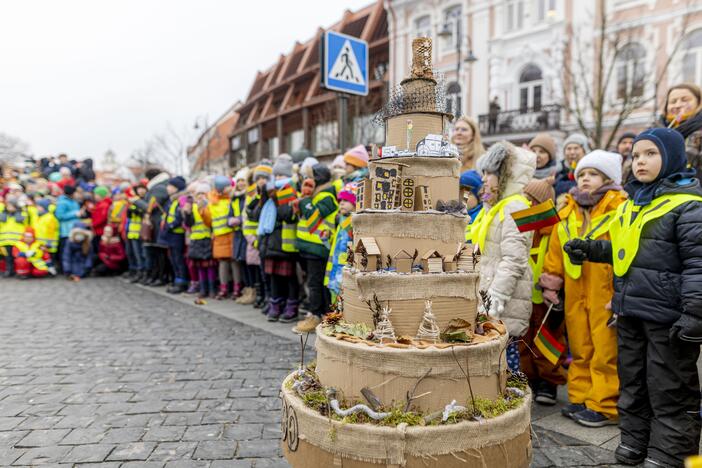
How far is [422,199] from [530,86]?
2143cm

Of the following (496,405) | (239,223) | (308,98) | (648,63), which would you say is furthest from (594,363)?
(308,98)

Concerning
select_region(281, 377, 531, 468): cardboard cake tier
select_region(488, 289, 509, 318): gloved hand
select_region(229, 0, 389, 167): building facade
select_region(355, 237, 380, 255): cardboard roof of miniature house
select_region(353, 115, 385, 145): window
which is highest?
select_region(229, 0, 389, 167): building facade

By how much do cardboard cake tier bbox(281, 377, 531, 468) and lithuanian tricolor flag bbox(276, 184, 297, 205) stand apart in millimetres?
4771

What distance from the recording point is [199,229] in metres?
9.39

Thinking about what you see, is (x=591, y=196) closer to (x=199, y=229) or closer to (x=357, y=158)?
(x=357, y=158)

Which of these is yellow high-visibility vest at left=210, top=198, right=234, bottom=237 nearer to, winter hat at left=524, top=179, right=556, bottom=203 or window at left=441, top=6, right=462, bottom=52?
winter hat at left=524, top=179, right=556, bottom=203

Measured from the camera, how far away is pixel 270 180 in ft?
26.1

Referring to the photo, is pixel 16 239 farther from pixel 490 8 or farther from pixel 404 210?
pixel 490 8

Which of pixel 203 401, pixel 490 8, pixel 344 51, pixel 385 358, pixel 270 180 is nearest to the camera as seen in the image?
pixel 385 358

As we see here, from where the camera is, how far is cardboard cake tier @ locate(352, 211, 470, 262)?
9.39 ft

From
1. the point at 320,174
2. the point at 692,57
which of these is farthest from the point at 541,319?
the point at 692,57

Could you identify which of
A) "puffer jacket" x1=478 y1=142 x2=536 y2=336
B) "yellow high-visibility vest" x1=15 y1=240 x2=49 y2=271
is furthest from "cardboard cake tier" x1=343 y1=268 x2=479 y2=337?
"yellow high-visibility vest" x1=15 y1=240 x2=49 y2=271

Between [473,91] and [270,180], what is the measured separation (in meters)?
18.2

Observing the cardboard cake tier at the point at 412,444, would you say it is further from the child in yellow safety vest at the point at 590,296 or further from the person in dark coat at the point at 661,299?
the child in yellow safety vest at the point at 590,296
